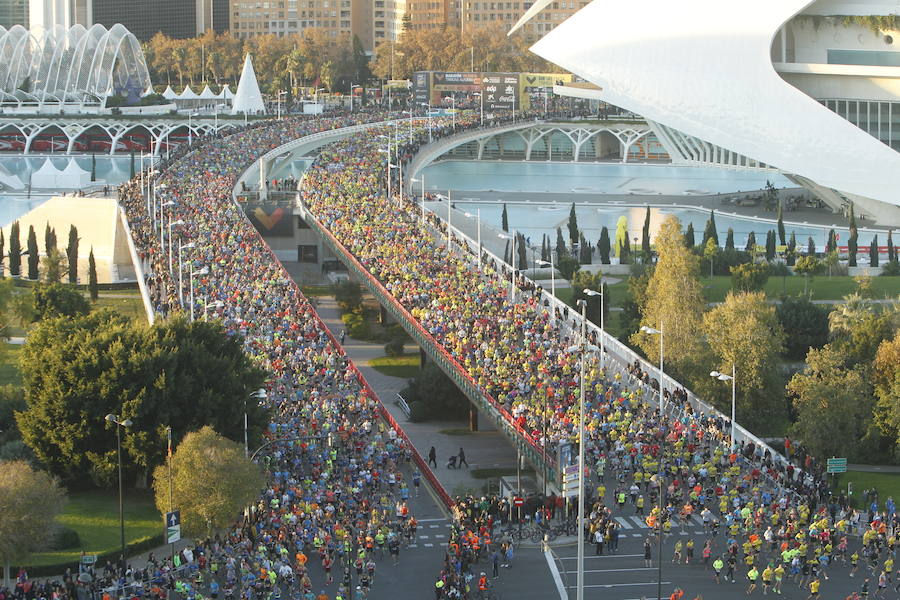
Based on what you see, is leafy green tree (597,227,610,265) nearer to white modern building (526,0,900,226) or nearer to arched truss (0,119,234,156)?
white modern building (526,0,900,226)

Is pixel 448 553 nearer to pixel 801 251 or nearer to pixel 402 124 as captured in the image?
pixel 801 251

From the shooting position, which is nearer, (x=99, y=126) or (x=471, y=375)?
(x=471, y=375)

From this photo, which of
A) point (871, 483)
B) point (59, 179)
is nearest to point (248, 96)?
point (59, 179)

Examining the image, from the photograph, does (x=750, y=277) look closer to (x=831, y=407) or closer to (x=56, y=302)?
(x=831, y=407)

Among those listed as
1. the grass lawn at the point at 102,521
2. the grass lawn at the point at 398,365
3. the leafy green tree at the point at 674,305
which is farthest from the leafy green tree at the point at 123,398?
the grass lawn at the point at 398,365

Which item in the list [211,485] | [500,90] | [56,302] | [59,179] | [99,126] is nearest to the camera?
[211,485]
